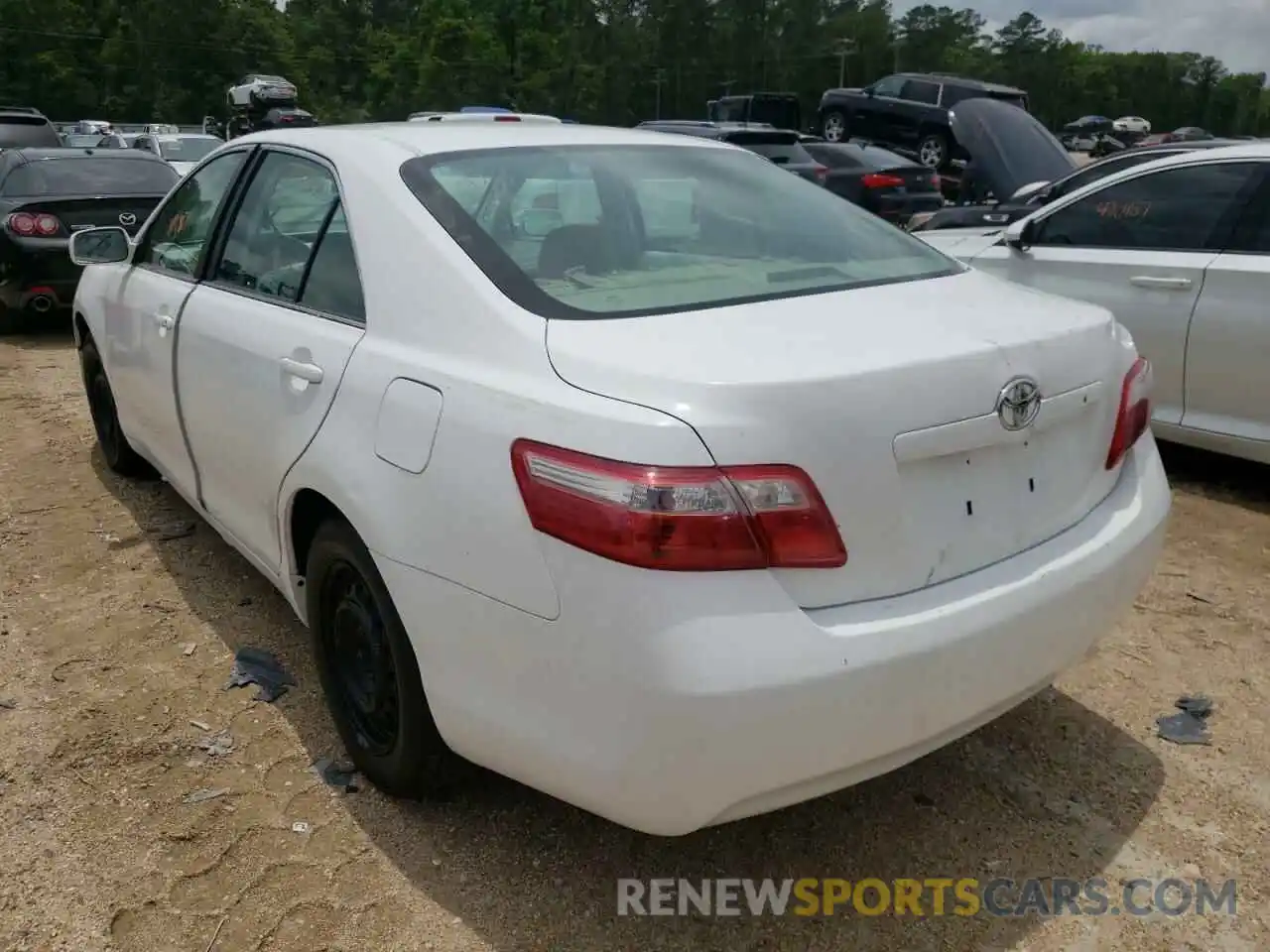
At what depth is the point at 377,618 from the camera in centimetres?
257

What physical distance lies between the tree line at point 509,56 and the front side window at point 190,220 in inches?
2481

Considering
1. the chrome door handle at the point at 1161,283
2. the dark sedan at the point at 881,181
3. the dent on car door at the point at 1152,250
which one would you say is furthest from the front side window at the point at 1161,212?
the dark sedan at the point at 881,181

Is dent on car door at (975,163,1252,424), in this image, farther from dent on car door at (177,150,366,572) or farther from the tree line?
the tree line

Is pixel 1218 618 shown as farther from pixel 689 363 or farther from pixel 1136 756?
pixel 689 363

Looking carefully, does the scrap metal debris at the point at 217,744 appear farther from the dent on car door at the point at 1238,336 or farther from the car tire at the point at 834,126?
the car tire at the point at 834,126

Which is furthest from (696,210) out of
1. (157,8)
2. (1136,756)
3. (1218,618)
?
(157,8)

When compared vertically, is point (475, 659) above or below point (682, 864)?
above

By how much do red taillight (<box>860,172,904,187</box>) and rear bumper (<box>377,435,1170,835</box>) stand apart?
1214cm

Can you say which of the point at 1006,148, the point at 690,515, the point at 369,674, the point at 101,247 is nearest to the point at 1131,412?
the point at 690,515

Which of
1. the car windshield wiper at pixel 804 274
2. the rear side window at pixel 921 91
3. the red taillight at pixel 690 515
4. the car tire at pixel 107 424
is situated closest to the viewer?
the red taillight at pixel 690 515

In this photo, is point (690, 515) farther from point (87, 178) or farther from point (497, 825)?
point (87, 178)

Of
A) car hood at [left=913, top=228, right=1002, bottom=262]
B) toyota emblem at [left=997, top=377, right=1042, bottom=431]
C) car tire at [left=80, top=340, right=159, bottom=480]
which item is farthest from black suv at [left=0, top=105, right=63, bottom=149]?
toyota emblem at [left=997, top=377, right=1042, bottom=431]

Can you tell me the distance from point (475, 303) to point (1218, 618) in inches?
113

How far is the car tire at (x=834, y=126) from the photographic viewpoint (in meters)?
22.3
